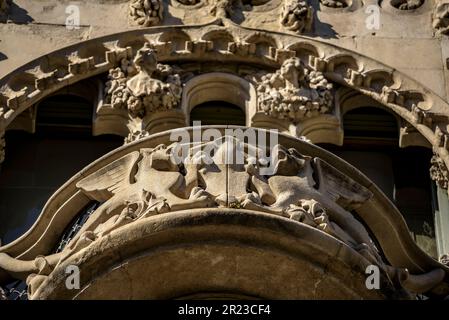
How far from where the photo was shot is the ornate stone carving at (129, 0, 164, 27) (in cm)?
1758

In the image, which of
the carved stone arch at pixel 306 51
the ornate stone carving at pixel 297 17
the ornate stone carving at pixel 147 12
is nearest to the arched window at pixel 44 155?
the ornate stone carving at pixel 147 12

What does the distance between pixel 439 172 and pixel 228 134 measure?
8.59ft

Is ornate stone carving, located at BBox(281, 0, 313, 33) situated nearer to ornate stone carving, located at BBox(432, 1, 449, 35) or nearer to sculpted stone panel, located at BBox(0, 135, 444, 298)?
ornate stone carving, located at BBox(432, 1, 449, 35)

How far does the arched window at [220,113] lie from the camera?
17.3 meters

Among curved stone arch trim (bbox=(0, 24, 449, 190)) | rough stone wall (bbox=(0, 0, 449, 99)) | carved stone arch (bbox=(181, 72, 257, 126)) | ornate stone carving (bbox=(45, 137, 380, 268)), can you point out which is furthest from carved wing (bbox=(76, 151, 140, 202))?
rough stone wall (bbox=(0, 0, 449, 99))

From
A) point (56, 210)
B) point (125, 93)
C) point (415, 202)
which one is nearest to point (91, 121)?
point (125, 93)

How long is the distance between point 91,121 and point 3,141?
1.26m

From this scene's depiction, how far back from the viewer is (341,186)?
14.9 meters

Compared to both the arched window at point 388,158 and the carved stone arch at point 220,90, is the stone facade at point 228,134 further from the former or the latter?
the arched window at point 388,158

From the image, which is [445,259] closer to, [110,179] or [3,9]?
[110,179]

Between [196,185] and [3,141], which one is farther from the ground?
[3,141]

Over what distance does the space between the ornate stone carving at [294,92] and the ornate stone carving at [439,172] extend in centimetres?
126

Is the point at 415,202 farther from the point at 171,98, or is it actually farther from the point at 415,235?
the point at 171,98
